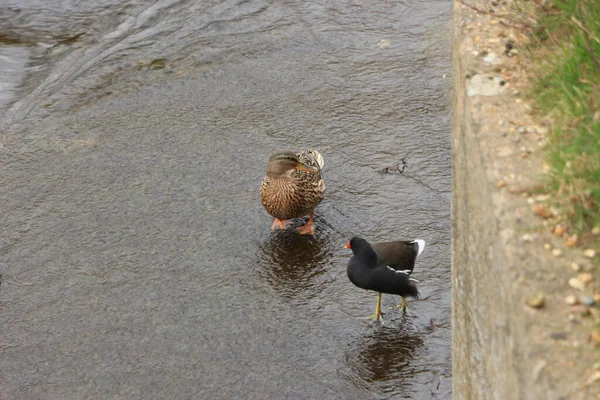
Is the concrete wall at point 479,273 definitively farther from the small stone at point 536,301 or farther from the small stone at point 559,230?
the small stone at point 559,230

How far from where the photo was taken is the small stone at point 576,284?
2963 millimetres

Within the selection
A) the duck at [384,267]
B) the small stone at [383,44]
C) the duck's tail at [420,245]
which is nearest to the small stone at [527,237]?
the duck at [384,267]

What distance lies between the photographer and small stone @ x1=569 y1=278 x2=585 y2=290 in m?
2.96

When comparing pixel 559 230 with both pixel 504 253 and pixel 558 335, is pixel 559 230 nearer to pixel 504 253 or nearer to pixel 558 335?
pixel 504 253

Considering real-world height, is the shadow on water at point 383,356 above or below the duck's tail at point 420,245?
below

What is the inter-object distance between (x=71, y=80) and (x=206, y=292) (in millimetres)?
4188

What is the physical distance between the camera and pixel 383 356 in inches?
216

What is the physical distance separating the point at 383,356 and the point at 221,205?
2255mm

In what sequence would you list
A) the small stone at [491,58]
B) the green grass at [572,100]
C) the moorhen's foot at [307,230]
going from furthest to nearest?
the moorhen's foot at [307,230] → the small stone at [491,58] → the green grass at [572,100]

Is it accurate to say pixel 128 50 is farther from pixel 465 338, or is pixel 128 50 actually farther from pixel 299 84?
pixel 465 338

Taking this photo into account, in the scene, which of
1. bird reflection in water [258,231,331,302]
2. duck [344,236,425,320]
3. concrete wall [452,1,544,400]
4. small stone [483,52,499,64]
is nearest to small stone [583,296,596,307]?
concrete wall [452,1,544,400]

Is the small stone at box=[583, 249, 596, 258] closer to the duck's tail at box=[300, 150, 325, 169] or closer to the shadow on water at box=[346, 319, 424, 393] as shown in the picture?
the shadow on water at box=[346, 319, 424, 393]

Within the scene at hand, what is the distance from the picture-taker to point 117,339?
5.72m

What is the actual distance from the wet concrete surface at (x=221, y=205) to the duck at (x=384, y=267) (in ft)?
0.89
